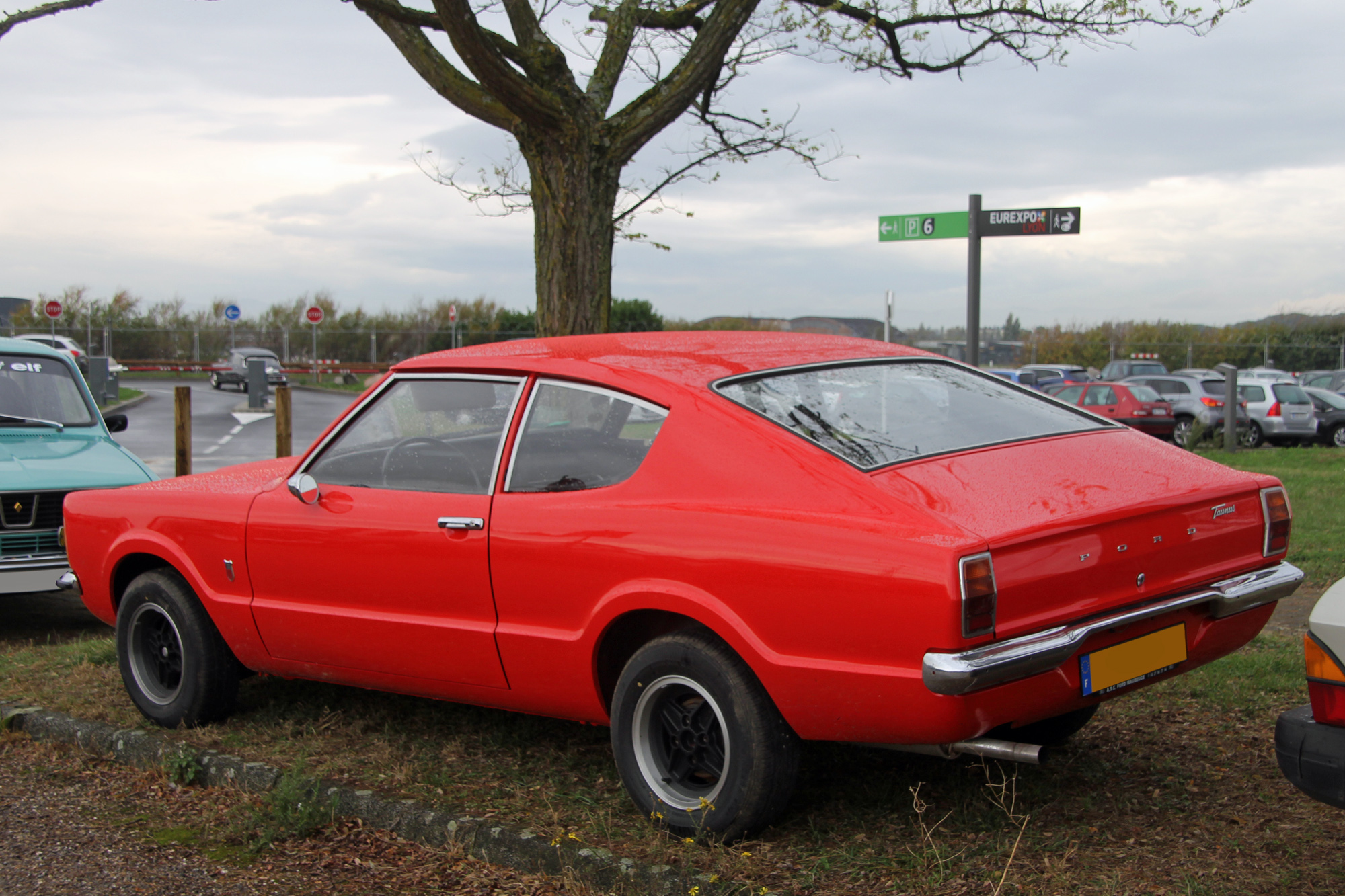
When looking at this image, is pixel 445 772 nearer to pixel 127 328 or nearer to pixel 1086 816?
pixel 1086 816

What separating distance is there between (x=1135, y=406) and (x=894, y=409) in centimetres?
2026

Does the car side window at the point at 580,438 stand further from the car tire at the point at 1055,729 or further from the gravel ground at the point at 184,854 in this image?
the car tire at the point at 1055,729

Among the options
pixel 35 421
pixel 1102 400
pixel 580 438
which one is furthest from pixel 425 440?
pixel 1102 400

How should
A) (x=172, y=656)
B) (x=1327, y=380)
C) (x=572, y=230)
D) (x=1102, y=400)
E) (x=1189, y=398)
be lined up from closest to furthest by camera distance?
1. (x=172, y=656)
2. (x=572, y=230)
3. (x=1102, y=400)
4. (x=1189, y=398)
5. (x=1327, y=380)

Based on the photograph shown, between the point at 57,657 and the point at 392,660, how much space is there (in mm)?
2875

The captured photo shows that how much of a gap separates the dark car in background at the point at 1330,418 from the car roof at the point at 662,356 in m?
21.3

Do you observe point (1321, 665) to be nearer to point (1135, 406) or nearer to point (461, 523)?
point (461, 523)

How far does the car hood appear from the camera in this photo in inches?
276

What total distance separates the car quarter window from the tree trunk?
404 centimetres

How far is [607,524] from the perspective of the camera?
3.47 m

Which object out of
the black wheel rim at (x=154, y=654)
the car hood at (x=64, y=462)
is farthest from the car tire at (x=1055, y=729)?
the car hood at (x=64, y=462)

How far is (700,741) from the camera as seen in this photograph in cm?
340

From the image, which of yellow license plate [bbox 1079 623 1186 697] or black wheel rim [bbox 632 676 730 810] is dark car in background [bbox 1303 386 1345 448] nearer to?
yellow license plate [bbox 1079 623 1186 697]

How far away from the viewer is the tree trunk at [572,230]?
8.23 m
